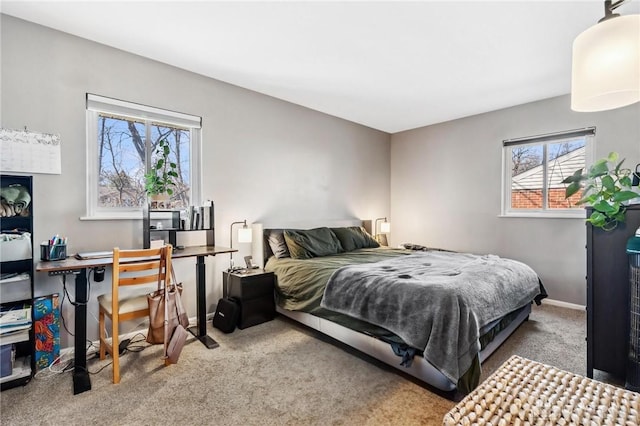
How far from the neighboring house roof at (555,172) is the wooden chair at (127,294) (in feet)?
14.4

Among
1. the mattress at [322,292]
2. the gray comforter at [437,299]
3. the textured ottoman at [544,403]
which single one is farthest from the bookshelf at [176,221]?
the textured ottoman at [544,403]

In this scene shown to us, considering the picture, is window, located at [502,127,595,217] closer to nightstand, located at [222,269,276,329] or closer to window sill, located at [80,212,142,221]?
nightstand, located at [222,269,276,329]

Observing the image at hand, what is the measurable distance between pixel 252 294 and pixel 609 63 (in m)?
2.99

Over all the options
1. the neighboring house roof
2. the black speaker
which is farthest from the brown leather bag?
the neighboring house roof

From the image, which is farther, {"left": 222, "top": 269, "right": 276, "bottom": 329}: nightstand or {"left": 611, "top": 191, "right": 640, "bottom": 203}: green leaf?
{"left": 222, "top": 269, "right": 276, "bottom": 329}: nightstand

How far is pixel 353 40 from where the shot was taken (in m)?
2.60

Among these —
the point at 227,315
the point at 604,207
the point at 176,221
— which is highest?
the point at 604,207

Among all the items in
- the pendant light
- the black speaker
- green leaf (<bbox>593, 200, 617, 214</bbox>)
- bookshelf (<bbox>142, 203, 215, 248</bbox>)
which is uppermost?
the pendant light

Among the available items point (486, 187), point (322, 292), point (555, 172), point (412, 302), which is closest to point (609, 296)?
point (412, 302)

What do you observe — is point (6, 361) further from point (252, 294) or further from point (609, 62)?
point (609, 62)

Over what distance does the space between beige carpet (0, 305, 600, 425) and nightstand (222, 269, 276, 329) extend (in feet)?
1.11

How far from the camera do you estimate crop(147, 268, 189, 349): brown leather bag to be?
7.14 feet

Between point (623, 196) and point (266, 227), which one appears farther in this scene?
point (266, 227)

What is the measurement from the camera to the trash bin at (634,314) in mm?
1786
